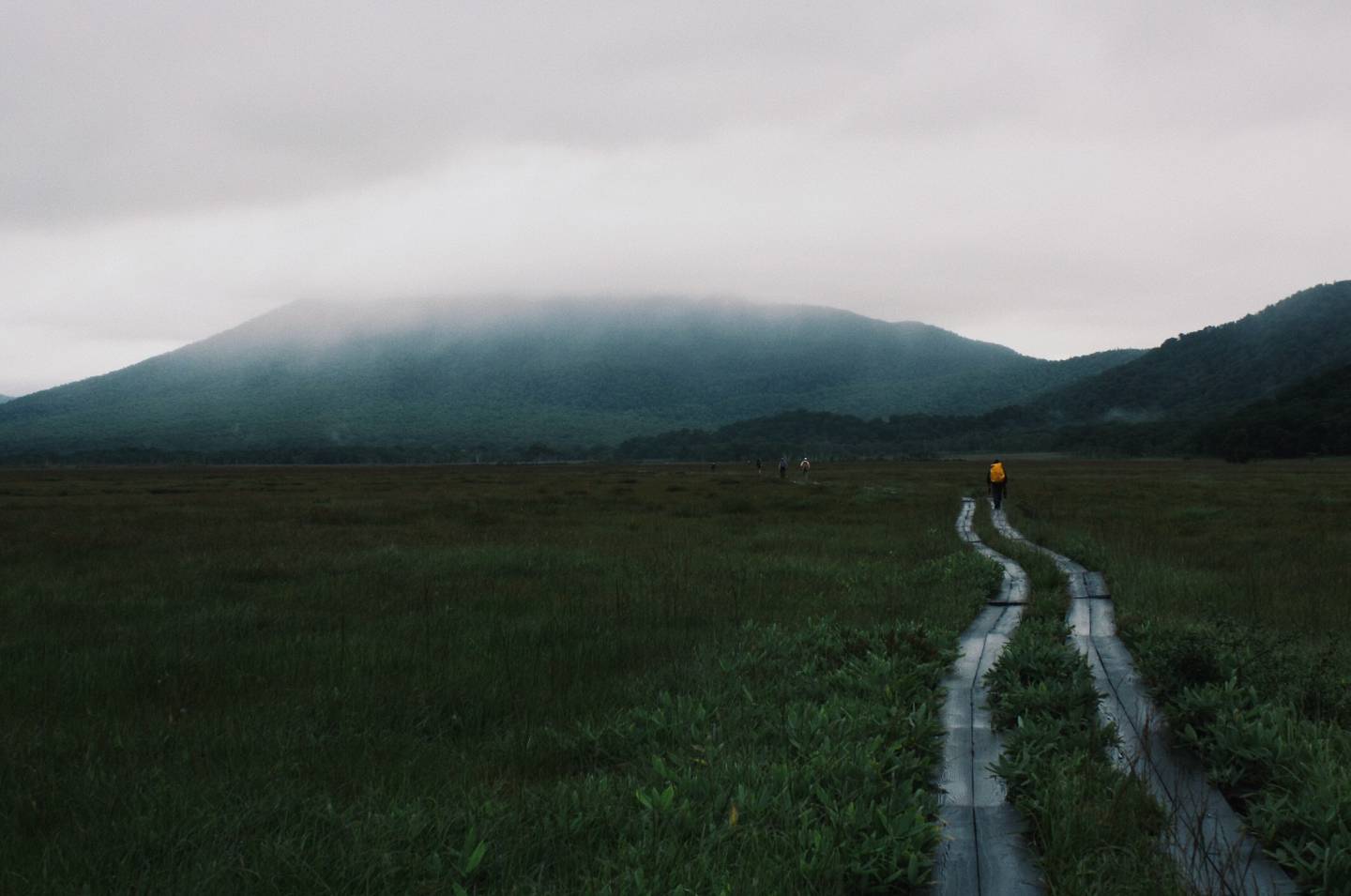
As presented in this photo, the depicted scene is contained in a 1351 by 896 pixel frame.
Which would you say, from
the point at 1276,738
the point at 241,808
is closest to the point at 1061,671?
the point at 1276,738

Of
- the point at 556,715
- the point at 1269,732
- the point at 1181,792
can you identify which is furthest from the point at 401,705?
the point at 1269,732

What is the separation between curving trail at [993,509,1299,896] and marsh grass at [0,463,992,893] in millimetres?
1410

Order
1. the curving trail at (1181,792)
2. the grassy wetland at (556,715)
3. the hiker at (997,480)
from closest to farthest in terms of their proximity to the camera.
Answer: the curving trail at (1181,792)
the grassy wetland at (556,715)
the hiker at (997,480)

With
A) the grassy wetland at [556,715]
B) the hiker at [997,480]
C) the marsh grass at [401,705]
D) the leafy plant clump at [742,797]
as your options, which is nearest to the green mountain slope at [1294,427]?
the hiker at [997,480]

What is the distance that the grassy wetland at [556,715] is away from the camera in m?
4.76

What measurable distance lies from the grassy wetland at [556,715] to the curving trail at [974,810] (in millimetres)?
186

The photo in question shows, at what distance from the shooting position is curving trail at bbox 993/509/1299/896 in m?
4.43

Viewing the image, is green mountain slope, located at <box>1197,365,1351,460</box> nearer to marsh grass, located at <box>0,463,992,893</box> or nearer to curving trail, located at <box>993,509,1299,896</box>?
marsh grass, located at <box>0,463,992,893</box>

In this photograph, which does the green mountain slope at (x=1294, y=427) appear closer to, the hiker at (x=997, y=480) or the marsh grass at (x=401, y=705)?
the hiker at (x=997, y=480)

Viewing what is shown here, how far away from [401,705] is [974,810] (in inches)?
190

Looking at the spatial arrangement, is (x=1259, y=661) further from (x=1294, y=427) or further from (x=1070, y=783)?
(x=1294, y=427)

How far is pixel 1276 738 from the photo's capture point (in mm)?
5711

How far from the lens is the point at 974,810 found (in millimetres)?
5457

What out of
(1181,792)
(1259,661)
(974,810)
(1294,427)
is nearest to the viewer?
(974,810)
